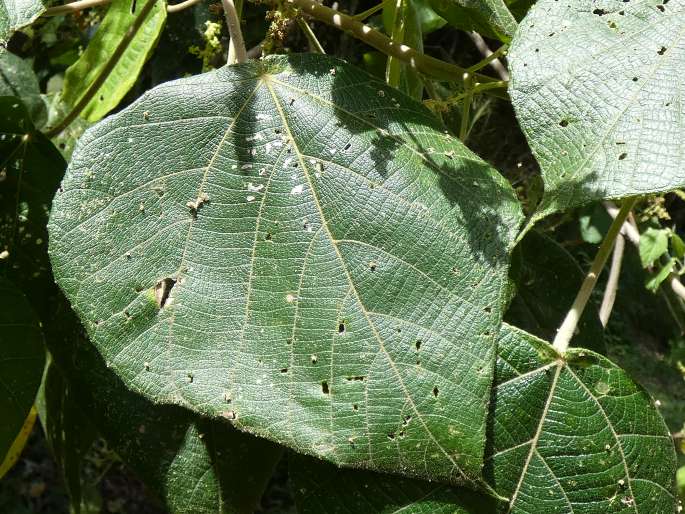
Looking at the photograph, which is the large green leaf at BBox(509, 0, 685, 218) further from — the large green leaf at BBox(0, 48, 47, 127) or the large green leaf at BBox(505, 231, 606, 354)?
the large green leaf at BBox(0, 48, 47, 127)

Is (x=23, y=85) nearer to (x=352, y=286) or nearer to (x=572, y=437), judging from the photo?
(x=352, y=286)

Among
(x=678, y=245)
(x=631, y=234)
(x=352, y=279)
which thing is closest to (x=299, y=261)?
(x=352, y=279)

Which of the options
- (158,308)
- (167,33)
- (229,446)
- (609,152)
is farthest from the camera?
(167,33)

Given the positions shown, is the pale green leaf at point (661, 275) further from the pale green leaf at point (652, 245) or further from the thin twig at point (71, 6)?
the thin twig at point (71, 6)

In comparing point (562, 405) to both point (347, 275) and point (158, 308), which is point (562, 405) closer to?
point (347, 275)

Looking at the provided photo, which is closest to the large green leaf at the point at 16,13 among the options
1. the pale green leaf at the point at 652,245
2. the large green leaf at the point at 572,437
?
the large green leaf at the point at 572,437

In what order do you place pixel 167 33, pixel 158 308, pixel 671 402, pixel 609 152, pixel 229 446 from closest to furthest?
pixel 609 152
pixel 158 308
pixel 229 446
pixel 167 33
pixel 671 402

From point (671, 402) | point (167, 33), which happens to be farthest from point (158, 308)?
point (671, 402)
